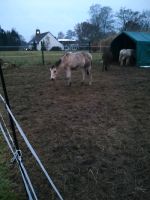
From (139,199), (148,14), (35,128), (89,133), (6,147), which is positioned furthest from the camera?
(148,14)

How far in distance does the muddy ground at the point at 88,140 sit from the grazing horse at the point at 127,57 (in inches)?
338

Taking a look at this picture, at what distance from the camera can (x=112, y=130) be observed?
577cm

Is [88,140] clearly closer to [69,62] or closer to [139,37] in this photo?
[69,62]

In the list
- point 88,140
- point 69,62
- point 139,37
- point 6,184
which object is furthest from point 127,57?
point 6,184

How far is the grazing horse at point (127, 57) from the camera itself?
58.8 ft

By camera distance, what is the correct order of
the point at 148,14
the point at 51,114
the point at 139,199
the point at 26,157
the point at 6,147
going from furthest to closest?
the point at 148,14 → the point at 51,114 → the point at 6,147 → the point at 26,157 → the point at 139,199

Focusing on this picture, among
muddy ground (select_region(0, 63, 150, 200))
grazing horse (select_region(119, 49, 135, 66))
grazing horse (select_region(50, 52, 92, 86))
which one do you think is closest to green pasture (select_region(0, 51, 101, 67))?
grazing horse (select_region(119, 49, 135, 66))

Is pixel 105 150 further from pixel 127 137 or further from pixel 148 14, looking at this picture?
pixel 148 14

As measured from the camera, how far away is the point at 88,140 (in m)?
5.29

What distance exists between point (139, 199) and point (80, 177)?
85 cm

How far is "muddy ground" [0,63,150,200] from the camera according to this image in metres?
3.85

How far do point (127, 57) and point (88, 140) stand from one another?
13.5 metres

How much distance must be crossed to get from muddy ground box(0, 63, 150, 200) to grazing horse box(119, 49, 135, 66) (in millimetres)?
8585

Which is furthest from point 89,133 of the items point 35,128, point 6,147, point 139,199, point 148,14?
point 148,14
